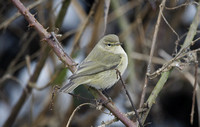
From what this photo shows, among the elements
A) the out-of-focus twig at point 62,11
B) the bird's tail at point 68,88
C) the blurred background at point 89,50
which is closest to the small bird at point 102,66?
the bird's tail at point 68,88

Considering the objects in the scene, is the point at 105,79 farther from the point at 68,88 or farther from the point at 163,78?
the point at 163,78

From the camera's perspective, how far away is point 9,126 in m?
3.88

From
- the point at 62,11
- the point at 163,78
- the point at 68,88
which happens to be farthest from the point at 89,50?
the point at 163,78

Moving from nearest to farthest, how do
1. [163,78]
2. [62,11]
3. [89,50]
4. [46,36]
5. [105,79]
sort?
[46,36]
[163,78]
[105,79]
[62,11]
[89,50]

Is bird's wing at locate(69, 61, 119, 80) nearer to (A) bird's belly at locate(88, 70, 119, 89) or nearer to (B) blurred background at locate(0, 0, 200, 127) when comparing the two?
(A) bird's belly at locate(88, 70, 119, 89)

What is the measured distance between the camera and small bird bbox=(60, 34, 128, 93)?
286cm

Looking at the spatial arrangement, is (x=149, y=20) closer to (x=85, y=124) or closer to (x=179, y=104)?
(x=179, y=104)

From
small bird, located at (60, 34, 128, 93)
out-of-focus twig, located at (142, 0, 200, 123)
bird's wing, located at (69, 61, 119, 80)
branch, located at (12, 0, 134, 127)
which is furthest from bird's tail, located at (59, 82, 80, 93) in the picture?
out-of-focus twig, located at (142, 0, 200, 123)

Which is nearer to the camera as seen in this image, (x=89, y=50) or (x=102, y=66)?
(x=102, y=66)

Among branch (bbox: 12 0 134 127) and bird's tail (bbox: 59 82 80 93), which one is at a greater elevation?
branch (bbox: 12 0 134 127)

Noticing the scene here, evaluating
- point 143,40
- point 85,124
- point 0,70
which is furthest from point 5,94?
Answer: point 143,40

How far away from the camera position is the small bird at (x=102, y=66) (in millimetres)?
2860

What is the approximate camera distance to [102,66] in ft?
10.3

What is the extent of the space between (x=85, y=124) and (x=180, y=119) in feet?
4.57
